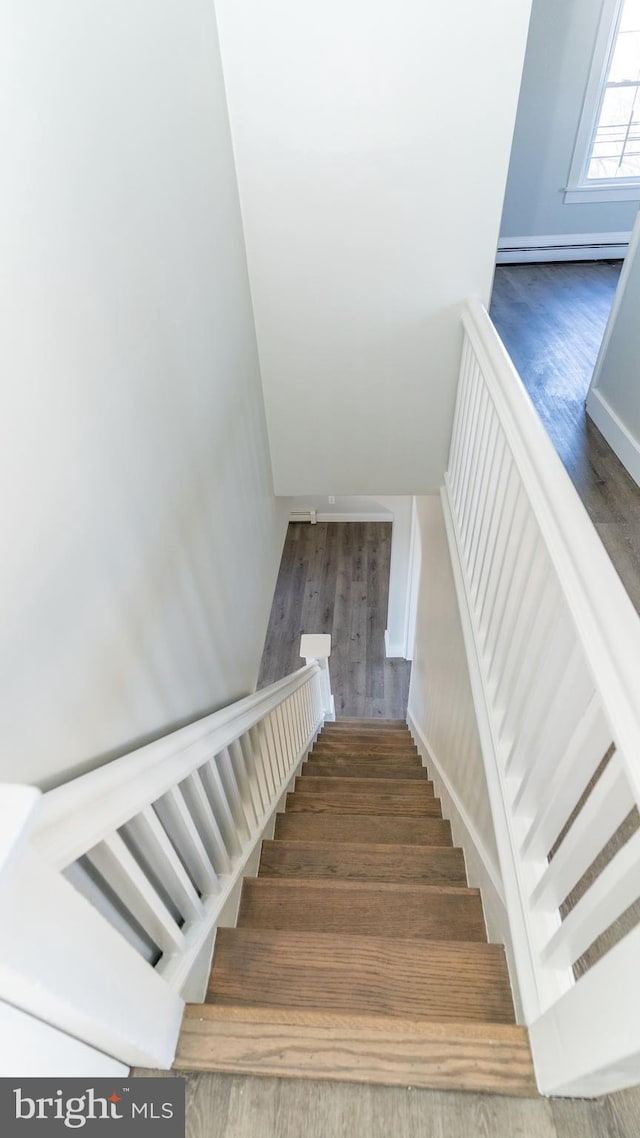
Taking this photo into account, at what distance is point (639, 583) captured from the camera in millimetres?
2293

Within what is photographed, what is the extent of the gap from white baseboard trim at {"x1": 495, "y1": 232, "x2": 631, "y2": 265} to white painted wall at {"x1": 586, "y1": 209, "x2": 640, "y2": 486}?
3050mm

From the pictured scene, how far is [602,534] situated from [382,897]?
1.68 m

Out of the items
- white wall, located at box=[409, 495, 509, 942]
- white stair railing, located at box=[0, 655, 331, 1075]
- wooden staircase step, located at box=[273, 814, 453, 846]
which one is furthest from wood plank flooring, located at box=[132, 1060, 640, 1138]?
wooden staircase step, located at box=[273, 814, 453, 846]

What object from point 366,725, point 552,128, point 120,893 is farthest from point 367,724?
point 552,128

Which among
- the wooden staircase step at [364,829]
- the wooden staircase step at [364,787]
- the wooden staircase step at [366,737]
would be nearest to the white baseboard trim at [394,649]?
the wooden staircase step at [366,737]

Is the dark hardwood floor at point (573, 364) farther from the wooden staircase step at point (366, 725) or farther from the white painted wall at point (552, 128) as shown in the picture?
the wooden staircase step at point (366, 725)

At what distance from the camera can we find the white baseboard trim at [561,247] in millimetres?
5609

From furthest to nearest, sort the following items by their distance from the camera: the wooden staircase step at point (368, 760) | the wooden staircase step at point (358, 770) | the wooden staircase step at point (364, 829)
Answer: the wooden staircase step at point (368, 760) → the wooden staircase step at point (358, 770) → the wooden staircase step at point (364, 829)

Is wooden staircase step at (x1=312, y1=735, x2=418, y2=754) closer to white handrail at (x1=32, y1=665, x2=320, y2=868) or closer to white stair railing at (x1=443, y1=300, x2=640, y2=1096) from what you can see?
white stair railing at (x1=443, y1=300, x2=640, y2=1096)

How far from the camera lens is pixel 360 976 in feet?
4.67

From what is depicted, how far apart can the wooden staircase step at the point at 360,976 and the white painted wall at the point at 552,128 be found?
5.92 meters

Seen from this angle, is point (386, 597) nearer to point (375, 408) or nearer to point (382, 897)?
point (375, 408)

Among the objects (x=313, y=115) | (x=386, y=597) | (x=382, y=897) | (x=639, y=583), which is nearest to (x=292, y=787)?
(x=382, y=897)

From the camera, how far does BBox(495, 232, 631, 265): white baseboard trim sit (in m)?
5.61
